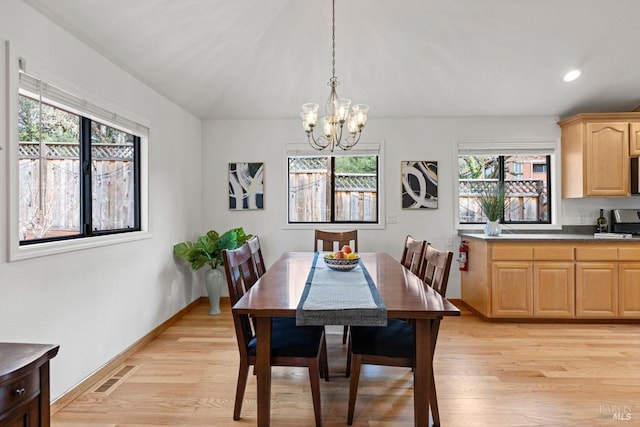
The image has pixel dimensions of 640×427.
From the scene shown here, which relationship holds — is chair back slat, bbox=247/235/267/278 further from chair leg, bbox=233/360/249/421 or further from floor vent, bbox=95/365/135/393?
floor vent, bbox=95/365/135/393

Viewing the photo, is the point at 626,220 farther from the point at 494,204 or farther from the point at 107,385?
the point at 107,385

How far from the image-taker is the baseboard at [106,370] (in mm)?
2131

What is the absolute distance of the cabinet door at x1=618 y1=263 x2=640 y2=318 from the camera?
354cm

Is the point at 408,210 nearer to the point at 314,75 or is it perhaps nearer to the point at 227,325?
the point at 314,75

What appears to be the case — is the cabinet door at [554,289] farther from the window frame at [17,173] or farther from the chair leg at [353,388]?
the window frame at [17,173]

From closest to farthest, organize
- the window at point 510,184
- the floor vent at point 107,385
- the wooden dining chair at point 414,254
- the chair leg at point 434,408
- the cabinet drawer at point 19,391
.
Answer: the cabinet drawer at point 19,391 < the chair leg at point 434,408 < the floor vent at point 107,385 < the wooden dining chair at point 414,254 < the window at point 510,184

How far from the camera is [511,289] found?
363cm

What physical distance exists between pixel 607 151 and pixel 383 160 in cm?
232

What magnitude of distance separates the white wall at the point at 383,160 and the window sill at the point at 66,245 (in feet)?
5.01

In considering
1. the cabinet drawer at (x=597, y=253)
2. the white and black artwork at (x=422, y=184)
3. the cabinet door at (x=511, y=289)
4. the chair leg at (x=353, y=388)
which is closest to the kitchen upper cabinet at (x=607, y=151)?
the cabinet drawer at (x=597, y=253)

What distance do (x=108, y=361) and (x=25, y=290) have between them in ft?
3.13

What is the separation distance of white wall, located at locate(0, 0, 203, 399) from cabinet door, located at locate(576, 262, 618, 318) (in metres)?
4.09

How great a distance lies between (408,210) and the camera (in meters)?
4.21

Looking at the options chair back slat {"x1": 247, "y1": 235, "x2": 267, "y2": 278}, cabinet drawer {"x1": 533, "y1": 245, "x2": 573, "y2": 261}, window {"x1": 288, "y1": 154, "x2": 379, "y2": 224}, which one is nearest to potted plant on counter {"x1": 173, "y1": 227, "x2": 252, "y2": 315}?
window {"x1": 288, "y1": 154, "x2": 379, "y2": 224}
